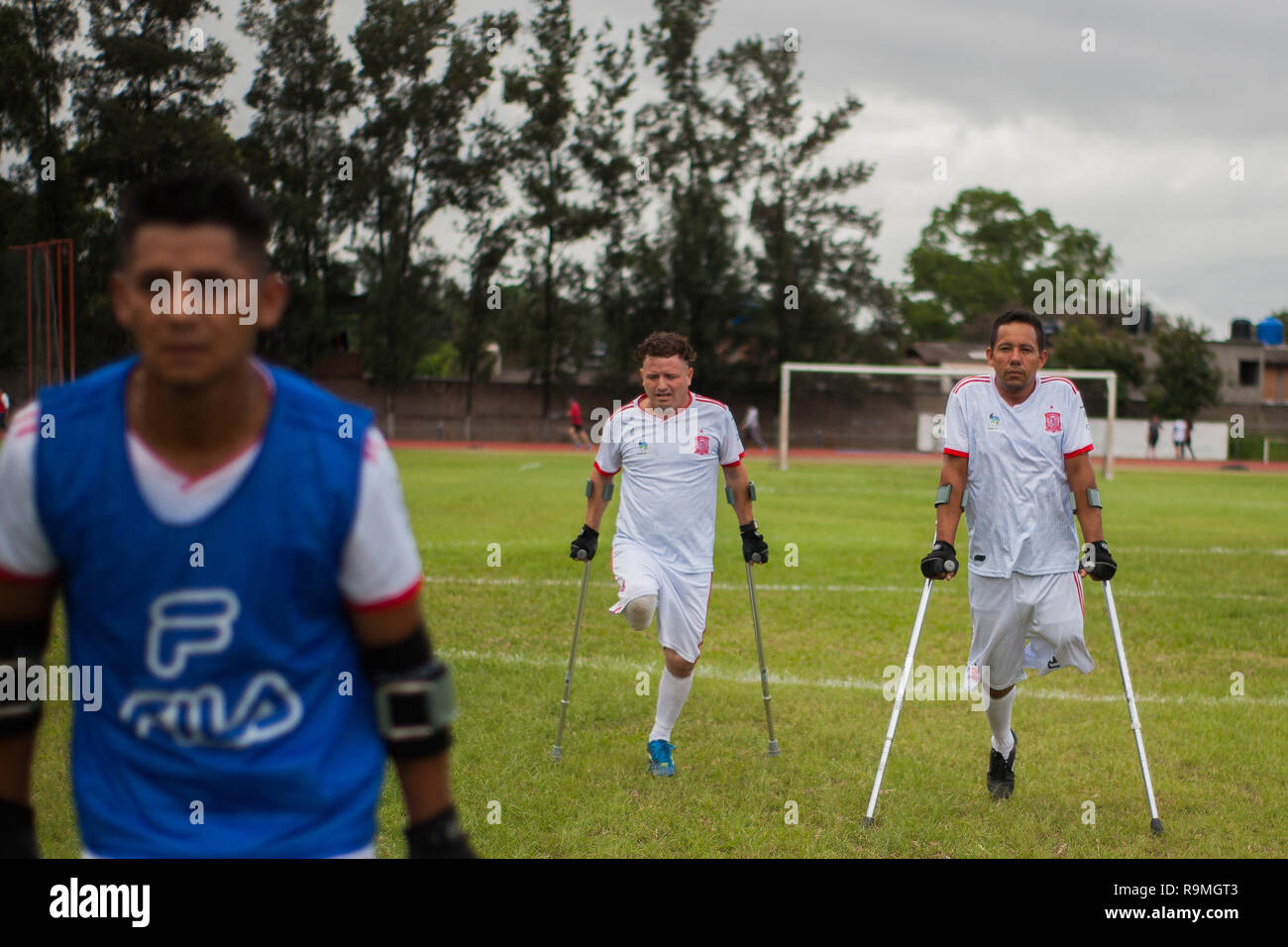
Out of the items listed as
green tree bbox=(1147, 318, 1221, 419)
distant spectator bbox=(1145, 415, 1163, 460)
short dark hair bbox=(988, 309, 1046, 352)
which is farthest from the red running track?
short dark hair bbox=(988, 309, 1046, 352)

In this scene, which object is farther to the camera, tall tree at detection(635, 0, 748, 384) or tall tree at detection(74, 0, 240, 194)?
tall tree at detection(635, 0, 748, 384)

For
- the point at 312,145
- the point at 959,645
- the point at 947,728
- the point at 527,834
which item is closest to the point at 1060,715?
the point at 947,728

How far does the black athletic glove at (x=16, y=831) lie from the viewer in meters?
2.28

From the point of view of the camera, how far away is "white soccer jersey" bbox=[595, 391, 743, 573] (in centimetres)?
723

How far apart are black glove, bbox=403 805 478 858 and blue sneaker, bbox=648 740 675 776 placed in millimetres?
4610

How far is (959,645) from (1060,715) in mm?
2228

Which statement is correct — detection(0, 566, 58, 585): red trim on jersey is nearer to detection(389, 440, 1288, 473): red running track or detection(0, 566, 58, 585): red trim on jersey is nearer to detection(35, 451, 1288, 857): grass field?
detection(35, 451, 1288, 857): grass field

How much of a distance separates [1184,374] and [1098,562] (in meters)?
52.1

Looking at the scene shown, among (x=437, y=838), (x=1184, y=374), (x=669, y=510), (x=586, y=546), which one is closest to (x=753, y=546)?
(x=669, y=510)

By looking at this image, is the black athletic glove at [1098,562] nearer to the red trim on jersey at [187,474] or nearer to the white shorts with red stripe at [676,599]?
the white shorts with red stripe at [676,599]

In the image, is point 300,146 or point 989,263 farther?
point 989,263

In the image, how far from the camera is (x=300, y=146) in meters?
52.7

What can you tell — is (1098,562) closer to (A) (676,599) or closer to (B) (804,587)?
(A) (676,599)

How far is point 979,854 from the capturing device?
221 inches
